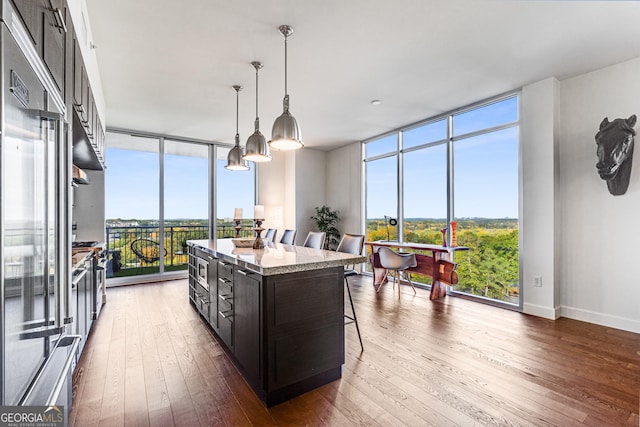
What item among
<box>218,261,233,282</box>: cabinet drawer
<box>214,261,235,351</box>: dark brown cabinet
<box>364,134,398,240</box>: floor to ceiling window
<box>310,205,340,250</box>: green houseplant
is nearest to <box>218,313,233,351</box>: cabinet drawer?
<box>214,261,235,351</box>: dark brown cabinet

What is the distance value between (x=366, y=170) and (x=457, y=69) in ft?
10.4

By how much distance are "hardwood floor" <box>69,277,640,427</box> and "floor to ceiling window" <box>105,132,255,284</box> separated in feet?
8.09

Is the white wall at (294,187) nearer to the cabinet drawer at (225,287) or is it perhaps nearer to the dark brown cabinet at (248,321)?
the cabinet drawer at (225,287)

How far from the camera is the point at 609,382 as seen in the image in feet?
7.13

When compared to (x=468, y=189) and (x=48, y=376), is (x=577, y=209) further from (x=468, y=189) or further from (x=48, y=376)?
(x=48, y=376)

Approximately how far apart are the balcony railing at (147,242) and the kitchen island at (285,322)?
367 centimetres

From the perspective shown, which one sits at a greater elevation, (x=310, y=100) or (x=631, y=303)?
(x=310, y=100)

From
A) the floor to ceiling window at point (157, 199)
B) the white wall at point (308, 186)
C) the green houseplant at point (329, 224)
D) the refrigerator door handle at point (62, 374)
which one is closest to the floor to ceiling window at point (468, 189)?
the green houseplant at point (329, 224)

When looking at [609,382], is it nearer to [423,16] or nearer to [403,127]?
[423,16]

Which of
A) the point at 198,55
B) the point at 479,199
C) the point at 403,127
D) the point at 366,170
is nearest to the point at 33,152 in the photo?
the point at 198,55

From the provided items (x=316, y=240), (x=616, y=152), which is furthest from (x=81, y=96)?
(x=616, y=152)

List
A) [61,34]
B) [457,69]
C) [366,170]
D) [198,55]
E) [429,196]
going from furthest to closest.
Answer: [366,170] < [429,196] < [457,69] < [198,55] < [61,34]

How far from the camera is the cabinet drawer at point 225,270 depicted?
7.87ft

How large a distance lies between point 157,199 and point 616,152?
675 centimetres
